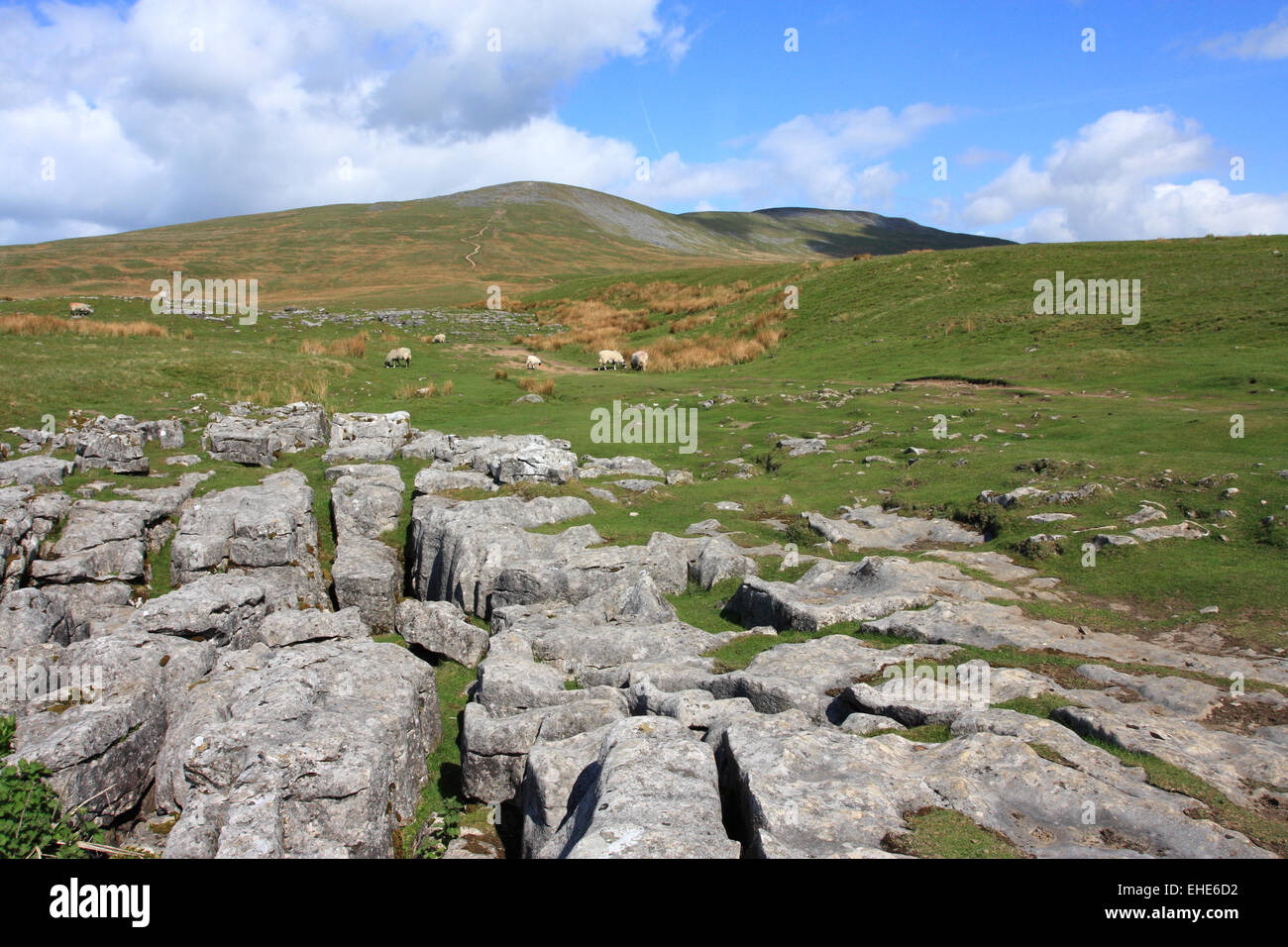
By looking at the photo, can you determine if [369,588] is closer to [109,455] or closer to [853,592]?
[109,455]

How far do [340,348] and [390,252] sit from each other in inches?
3962

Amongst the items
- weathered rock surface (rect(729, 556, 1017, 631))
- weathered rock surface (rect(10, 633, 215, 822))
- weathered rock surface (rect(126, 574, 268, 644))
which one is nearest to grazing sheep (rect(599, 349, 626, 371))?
weathered rock surface (rect(729, 556, 1017, 631))

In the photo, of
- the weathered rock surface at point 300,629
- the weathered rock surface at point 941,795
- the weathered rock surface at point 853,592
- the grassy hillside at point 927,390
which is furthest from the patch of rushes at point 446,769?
the weathered rock surface at point 853,592

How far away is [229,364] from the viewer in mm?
31875

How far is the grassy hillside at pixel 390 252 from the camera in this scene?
312 feet

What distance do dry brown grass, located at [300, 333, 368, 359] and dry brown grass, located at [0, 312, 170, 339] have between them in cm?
707

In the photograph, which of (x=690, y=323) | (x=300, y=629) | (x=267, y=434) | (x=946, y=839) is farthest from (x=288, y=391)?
(x=690, y=323)

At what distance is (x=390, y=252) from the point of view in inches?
5172

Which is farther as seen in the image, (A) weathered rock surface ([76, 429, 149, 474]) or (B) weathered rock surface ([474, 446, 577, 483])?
(B) weathered rock surface ([474, 446, 577, 483])

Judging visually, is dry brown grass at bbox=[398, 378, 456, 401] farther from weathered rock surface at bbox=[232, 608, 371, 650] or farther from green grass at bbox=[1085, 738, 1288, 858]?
green grass at bbox=[1085, 738, 1288, 858]

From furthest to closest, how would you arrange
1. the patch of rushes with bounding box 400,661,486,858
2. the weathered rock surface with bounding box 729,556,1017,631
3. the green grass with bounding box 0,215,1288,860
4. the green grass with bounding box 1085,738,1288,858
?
the green grass with bounding box 0,215,1288,860 → the weathered rock surface with bounding box 729,556,1017,631 → the patch of rushes with bounding box 400,661,486,858 → the green grass with bounding box 1085,738,1288,858

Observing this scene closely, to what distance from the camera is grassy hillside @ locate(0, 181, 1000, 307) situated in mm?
95000

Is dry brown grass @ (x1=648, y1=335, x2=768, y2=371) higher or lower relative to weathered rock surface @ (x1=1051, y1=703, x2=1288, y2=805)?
higher
